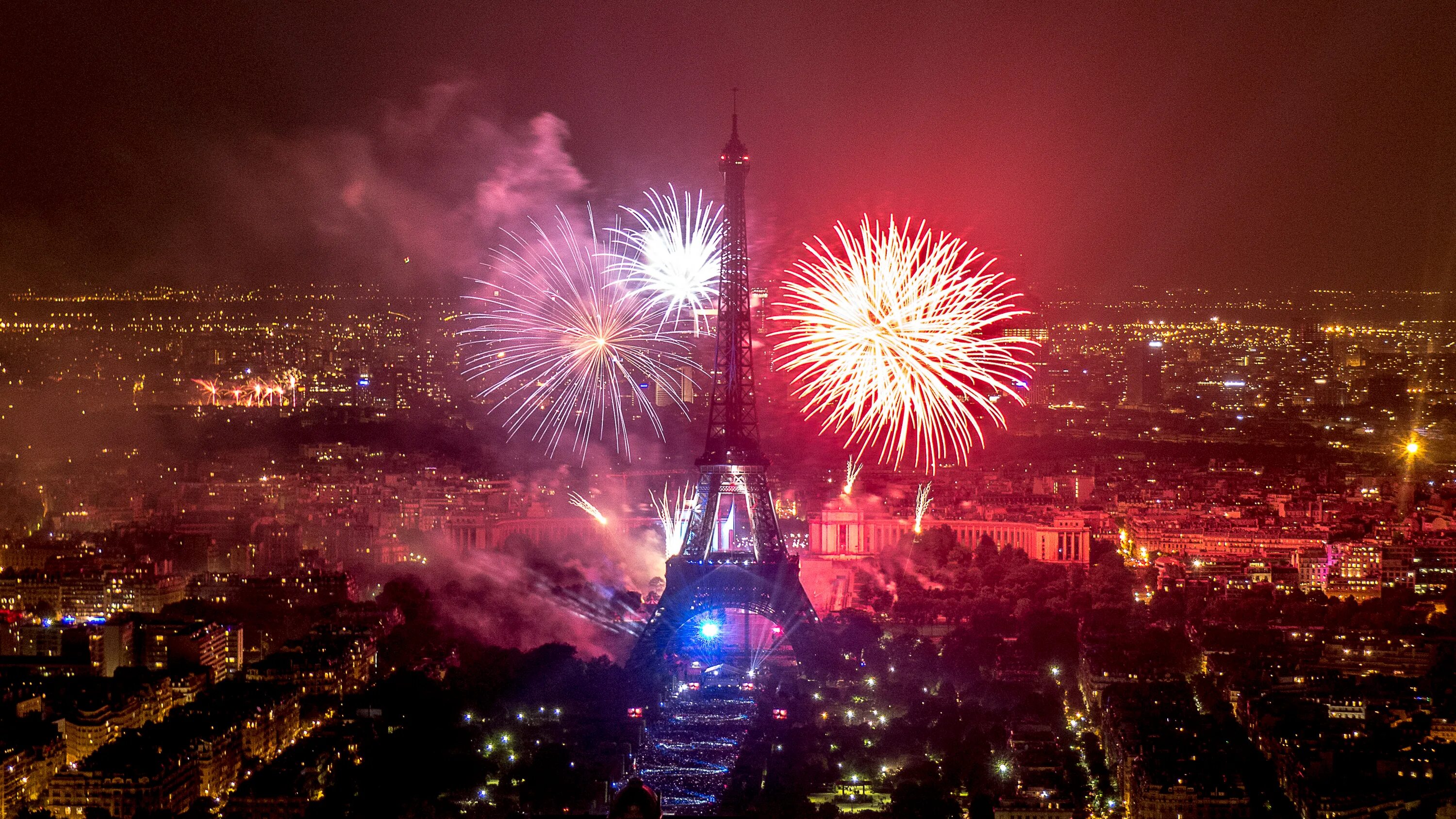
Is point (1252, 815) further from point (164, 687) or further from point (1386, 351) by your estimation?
point (1386, 351)

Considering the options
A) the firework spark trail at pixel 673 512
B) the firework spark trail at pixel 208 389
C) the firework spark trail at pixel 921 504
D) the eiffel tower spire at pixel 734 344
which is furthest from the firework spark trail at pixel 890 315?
the firework spark trail at pixel 208 389

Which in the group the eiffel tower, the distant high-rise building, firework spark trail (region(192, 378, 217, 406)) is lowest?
the eiffel tower

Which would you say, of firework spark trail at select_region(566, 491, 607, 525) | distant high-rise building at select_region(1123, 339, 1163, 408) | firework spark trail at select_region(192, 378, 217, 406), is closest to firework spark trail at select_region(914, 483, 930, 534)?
firework spark trail at select_region(566, 491, 607, 525)

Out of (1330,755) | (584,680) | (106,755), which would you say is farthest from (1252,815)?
(106,755)

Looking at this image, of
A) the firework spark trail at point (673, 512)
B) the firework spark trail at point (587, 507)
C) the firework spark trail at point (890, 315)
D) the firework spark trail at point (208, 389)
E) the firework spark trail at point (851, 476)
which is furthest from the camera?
the firework spark trail at point (208, 389)

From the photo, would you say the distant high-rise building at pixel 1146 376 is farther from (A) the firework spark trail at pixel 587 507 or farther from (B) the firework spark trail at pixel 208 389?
(B) the firework spark trail at pixel 208 389

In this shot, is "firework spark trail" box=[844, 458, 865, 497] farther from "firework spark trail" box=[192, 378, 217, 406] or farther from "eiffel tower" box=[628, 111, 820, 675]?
"firework spark trail" box=[192, 378, 217, 406]

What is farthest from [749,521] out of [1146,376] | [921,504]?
[1146,376]
